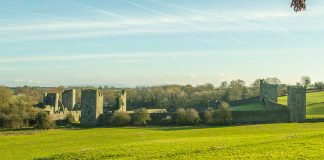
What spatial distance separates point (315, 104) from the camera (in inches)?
3369

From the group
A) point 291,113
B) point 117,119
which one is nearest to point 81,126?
point 117,119

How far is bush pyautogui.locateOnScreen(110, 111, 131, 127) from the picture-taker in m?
70.4

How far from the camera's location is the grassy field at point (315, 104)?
7706 cm

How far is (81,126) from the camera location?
71.6m

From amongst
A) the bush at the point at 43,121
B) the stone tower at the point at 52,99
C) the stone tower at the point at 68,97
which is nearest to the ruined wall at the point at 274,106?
the bush at the point at 43,121

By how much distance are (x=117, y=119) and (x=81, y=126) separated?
5.55 m

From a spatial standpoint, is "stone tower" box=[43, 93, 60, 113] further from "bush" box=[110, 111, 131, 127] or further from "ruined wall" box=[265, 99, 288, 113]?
"ruined wall" box=[265, 99, 288, 113]

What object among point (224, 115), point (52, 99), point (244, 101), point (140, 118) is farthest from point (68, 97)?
point (224, 115)

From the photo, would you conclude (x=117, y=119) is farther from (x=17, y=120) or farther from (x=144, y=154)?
(x=144, y=154)

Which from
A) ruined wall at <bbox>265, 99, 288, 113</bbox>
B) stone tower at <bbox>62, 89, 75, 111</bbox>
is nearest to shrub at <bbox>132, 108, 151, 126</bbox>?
ruined wall at <bbox>265, 99, 288, 113</bbox>

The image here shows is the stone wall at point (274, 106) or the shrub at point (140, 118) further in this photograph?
the shrub at point (140, 118)

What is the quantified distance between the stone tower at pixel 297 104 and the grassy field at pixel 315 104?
201 inches

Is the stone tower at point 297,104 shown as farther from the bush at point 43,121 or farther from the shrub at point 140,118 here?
the bush at point 43,121

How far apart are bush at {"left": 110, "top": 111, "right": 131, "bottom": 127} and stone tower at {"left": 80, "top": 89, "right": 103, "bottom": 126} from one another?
137 inches
